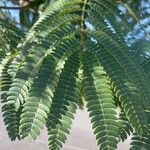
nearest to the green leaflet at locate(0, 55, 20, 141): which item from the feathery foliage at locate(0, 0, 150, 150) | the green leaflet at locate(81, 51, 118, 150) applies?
the feathery foliage at locate(0, 0, 150, 150)

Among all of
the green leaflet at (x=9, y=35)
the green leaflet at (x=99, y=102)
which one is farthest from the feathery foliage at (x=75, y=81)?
the green leaflet at (x=9, y=35)

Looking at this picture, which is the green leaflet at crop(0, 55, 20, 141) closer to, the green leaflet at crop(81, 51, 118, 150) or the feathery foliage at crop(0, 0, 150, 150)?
the feathery foliage at crop(0, 0, 150, 150)

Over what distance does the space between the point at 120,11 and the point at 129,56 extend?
347mm

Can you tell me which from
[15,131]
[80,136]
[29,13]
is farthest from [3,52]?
[80,136]

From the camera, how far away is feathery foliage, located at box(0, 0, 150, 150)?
1322 millimetres

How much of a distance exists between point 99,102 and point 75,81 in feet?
0.33

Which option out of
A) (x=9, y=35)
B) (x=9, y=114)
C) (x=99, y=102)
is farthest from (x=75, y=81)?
(x=9, y=35)

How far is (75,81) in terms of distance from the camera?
4.67 ft

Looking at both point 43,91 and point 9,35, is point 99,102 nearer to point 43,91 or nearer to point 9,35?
point 43,91

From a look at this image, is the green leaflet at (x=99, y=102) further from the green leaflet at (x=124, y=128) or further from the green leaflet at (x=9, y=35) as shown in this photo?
the green leaflet at (x=9, y=35)

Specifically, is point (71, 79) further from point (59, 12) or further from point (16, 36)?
point (16, 36)

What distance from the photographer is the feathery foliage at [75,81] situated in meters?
1.32

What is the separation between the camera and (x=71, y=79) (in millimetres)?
1426

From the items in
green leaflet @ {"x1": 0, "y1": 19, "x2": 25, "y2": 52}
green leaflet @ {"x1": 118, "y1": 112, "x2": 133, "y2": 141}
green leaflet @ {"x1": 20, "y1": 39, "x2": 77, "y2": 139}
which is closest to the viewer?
green leaflet @ {"x1": 20, "y1": 39, "x2": 77, "y2": 139}
